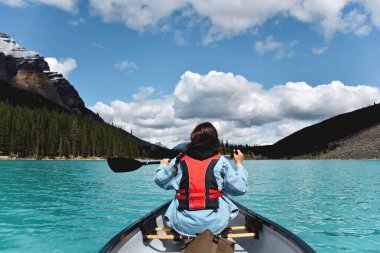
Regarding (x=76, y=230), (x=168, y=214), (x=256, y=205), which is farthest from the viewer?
(x=256, y=205)

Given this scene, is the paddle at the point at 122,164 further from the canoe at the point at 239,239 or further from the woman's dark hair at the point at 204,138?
the woman's dark hair at the point at 204,138

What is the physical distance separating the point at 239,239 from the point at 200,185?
3.60 m

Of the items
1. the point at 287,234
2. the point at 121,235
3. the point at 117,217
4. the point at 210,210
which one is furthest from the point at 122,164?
the point at 117,217

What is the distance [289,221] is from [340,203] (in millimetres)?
8150

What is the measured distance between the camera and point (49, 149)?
12712 centimetres

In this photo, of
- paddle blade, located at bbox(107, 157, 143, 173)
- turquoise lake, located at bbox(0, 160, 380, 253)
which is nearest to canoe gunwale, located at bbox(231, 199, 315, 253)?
paddle blade, located at bbox(107, 157, 143, 173)

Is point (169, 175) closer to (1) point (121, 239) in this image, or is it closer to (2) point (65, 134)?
(1) point (121, 239)

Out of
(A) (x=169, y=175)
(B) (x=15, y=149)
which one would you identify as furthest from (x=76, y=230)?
(B) (x=15, y=149)

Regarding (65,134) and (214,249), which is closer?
(214,249)

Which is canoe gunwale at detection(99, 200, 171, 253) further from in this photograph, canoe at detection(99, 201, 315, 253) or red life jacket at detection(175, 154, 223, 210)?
red life jacket at detection(175, 154, 223, 210)

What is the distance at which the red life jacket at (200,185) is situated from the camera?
588 cm

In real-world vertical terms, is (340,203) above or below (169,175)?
below

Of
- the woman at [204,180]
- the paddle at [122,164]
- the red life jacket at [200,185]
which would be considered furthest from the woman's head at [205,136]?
the paddle at [122,164]

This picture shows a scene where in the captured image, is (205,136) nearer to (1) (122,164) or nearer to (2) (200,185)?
(2) (200,185)
